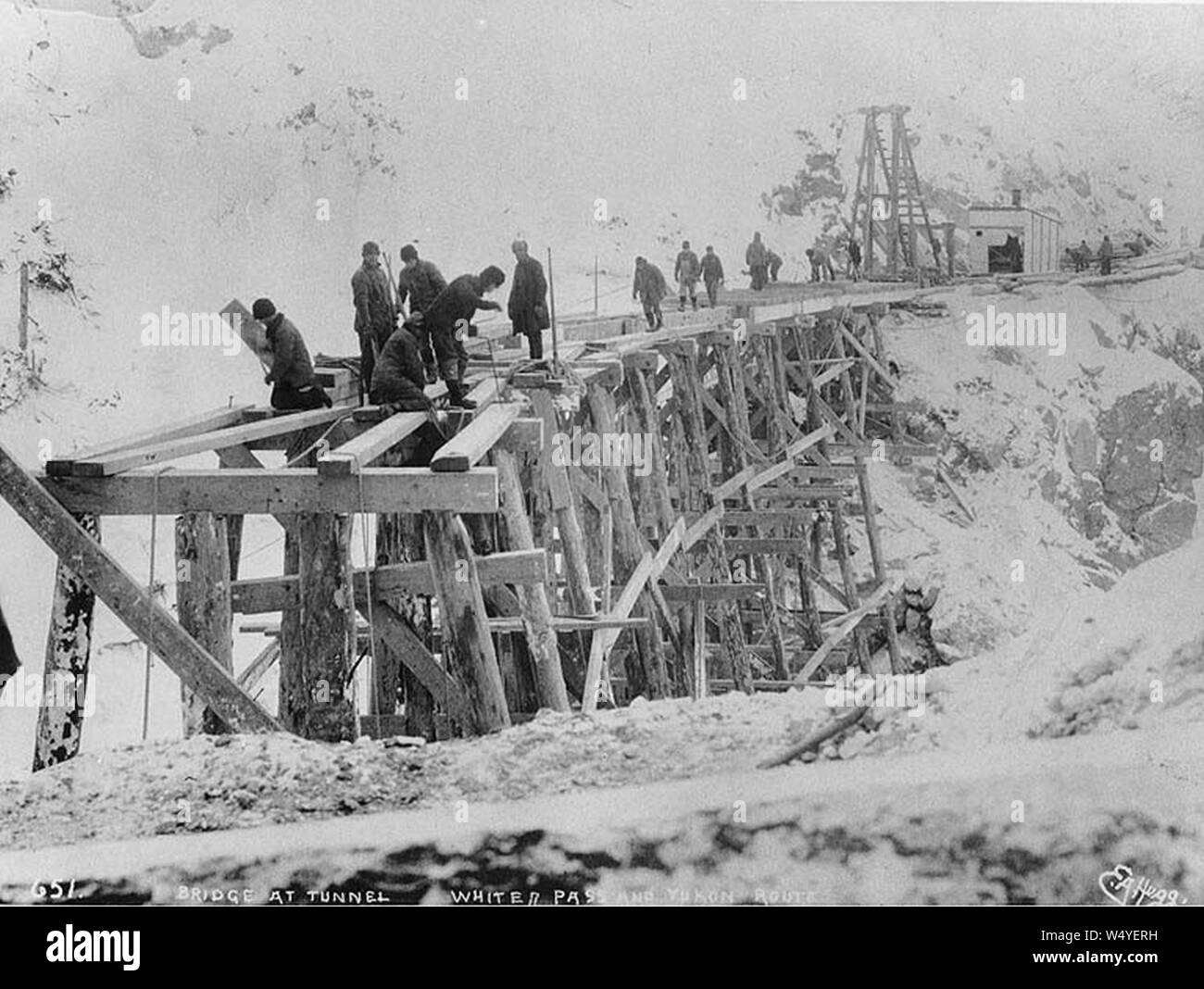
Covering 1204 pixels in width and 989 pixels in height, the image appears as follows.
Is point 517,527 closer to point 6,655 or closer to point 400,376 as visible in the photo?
point 400,376

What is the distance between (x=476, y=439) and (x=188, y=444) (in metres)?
1.05

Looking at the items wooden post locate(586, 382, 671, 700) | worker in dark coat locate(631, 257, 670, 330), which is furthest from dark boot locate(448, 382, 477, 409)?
worker in dark coat locate(631, 257, 670, 330)

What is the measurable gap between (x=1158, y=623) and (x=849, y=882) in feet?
5.40

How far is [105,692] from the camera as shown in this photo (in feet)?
22.4

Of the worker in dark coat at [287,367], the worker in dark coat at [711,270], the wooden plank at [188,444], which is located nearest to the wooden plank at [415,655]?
the wooden plank at [188,444]

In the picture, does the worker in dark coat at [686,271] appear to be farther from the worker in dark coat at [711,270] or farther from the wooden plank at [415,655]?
the wooden plank at [415,655]

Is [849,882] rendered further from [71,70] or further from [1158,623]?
[71,70]

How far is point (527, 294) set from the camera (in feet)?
20.6

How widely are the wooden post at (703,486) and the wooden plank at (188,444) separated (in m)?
2.84

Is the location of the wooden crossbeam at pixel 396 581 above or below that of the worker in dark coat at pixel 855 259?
below

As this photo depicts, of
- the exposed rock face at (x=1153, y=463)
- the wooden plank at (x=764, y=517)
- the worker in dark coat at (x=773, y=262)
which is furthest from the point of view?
the wooden plank at (x=764, y=517)

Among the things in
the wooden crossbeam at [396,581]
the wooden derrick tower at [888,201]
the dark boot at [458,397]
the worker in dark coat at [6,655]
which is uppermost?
the wooden derrick tower at [888,201]

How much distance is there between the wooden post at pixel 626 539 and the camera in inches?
266
